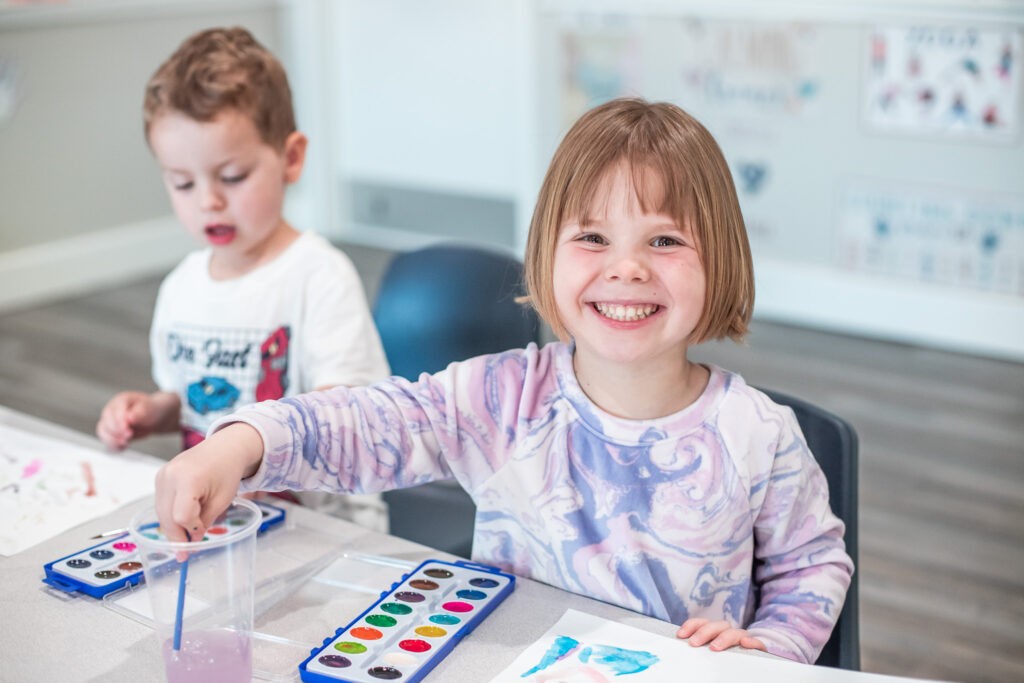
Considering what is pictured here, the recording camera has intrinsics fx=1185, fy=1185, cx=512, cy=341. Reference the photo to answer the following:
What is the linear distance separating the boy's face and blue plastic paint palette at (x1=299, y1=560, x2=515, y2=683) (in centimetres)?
65

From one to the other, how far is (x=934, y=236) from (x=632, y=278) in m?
2.66

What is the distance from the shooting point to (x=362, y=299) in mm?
1562

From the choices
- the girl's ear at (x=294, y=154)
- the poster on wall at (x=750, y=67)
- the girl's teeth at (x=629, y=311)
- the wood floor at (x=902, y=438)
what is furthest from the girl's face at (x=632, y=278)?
the poster on wall at (x=750, y=67)

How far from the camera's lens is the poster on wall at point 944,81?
3.23 metres

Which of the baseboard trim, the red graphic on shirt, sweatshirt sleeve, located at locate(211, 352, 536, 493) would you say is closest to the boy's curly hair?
the red graphic on shirt

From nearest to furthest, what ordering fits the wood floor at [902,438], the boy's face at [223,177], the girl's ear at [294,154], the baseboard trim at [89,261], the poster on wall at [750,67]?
1. the boy's face at [223,177]
2. the girl's ear at [294,154]
3. the wood floor at [902,438]
4. the poster on wall at [750,67]
5. the baseboard trim at [89,261]

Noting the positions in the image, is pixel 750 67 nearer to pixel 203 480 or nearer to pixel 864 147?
pixel 864 147

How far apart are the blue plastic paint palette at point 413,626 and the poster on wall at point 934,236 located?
2.70 meters

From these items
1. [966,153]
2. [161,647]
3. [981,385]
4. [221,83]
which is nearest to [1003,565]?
[981,385]

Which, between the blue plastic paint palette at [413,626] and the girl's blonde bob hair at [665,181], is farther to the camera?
the girl's blonde bob hair at [665,181]

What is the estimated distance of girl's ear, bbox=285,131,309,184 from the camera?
1616mm

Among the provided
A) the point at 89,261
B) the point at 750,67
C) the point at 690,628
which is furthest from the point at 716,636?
the point at 89,261

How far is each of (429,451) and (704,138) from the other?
39cm

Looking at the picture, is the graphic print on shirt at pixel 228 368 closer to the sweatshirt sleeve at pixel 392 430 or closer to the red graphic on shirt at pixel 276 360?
the red graphic on shirt at pixel 276 360
